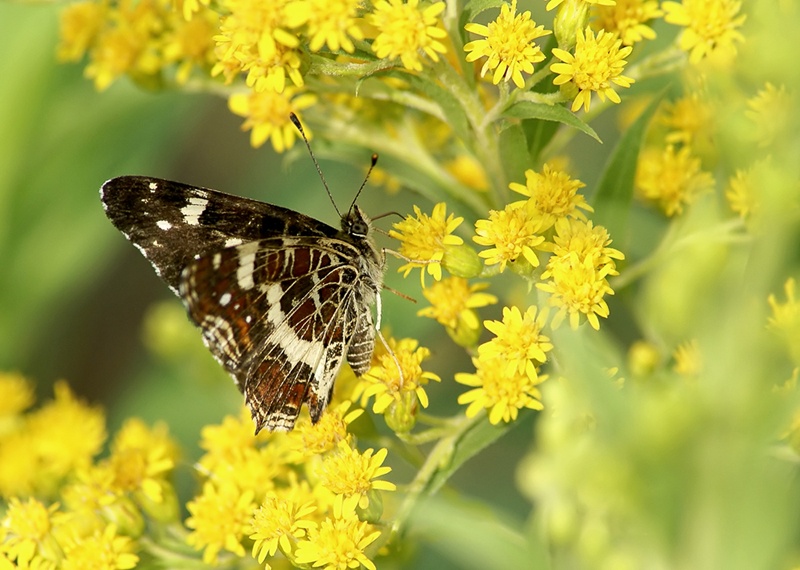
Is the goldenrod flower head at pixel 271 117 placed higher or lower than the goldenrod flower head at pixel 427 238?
higher

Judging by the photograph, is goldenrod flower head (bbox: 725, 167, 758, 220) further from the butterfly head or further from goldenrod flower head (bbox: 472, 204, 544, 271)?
the butterfly head

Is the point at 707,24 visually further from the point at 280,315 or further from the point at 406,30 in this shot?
the point at 280,315

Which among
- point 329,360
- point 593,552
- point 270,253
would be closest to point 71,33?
point 270,253

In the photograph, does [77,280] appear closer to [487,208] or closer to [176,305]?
[176,305]

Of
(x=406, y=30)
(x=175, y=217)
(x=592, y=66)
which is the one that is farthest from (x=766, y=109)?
(x=175, y=217)

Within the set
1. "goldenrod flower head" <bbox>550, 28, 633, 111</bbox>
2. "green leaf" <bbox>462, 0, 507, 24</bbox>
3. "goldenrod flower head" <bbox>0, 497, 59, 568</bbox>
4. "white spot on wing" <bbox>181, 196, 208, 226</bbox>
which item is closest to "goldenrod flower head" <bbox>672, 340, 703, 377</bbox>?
"goldenrod flower head" <bbox>550, 28, 633, 111</bbox>

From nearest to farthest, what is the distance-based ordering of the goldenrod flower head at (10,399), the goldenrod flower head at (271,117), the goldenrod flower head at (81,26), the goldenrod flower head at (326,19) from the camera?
the goldenrod flower head at (326,19), the goldenrod flower head at (271,117), the goldenrod flower head at (81,26), the goldenrod flower head at (10,399)

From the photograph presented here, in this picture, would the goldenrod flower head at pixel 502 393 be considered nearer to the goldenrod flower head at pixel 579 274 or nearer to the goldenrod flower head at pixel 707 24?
the goldenrod flower head at pixel 579 274

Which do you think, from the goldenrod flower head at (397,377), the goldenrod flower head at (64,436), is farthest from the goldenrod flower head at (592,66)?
the goldenrod flower head at (64,436)
